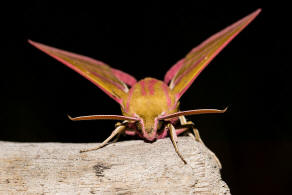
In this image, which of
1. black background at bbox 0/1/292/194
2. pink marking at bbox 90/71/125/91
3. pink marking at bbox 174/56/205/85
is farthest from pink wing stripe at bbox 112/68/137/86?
black background at bbox 0/1/292/194

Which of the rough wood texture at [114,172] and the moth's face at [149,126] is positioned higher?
the moth's face at [149,126]

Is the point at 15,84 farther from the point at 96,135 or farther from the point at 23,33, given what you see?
the point at 96,135

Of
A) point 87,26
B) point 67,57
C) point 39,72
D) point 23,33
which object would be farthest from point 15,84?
point 67,57

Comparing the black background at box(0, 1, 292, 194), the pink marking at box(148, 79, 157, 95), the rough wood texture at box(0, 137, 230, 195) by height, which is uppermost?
the black background at box(0, 1, 292, 194)

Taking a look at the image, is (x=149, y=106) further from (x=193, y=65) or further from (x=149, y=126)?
(x=193, y=65)

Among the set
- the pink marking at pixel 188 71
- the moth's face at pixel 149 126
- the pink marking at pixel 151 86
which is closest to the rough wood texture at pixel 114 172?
the moth's face at pixel 149 126

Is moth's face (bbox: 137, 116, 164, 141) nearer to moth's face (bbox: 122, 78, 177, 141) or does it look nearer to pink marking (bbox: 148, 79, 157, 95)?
moth's face (bbox: 122, 78, 177, 141)

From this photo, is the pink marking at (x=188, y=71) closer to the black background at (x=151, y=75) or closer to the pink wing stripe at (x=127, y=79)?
the pink wing stripe at (x=127, y=79)
